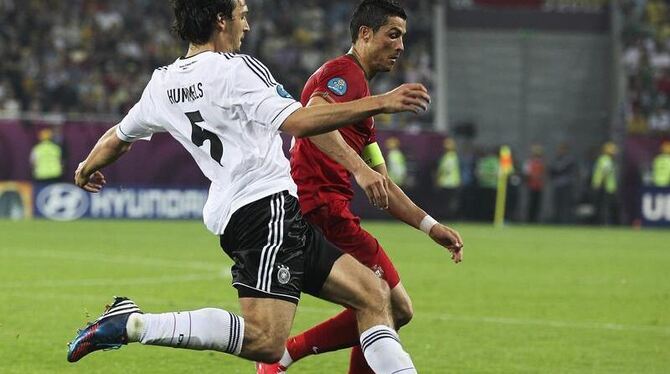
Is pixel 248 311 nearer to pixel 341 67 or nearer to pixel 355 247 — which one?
pixel 355 247

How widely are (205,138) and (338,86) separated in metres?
0.94

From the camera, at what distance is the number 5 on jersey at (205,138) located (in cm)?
583

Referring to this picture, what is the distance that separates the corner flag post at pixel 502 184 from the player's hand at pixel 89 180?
23246 mm

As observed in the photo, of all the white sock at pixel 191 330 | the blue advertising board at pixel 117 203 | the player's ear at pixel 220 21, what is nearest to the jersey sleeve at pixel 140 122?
the player's ear at pixel 220 21

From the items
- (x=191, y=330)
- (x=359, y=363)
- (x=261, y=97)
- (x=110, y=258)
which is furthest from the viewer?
(x=110, y=258)

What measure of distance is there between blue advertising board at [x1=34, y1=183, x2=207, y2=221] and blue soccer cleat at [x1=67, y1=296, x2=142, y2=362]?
20.8m

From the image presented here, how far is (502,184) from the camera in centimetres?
3003

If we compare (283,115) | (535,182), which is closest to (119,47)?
(535,182)

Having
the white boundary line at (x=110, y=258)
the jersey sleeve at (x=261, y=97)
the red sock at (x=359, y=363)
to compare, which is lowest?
the white boundary line at (x=110, y=258)

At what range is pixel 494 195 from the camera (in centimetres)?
3025

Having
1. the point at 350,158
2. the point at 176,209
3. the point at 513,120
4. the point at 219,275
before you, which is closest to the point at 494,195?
the point at 513,120

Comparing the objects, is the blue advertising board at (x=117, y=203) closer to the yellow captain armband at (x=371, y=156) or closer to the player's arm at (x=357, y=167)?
the yellow captain armband at (x=371, y=156)

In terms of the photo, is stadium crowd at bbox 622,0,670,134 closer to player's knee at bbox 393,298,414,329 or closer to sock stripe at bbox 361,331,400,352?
player's knee at bbox 393,298,414,329

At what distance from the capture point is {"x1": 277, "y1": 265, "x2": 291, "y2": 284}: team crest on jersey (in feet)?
19.1
